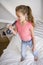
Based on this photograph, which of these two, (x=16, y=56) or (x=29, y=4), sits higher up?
(x=29, y=4)

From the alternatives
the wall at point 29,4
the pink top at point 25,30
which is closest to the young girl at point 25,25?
the pink top at point 25,30

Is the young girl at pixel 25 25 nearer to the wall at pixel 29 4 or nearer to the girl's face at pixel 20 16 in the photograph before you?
the girl's face at pixel 20 16

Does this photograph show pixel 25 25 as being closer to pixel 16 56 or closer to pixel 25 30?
pixel 25 30

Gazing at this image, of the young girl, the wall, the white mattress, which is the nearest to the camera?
the young girl

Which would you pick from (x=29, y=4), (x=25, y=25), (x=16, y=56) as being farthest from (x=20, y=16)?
(x=29, y=4)

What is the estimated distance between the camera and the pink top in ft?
4.23

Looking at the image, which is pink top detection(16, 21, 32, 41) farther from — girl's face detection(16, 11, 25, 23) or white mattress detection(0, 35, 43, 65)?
white mattress detection(0, 35, 43, 65)

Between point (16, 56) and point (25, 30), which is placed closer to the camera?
point (25, 30)

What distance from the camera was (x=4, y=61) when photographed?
141cm

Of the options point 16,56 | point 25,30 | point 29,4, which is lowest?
point 16,56

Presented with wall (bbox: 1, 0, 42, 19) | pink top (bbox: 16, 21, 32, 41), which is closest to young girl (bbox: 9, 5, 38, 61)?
pink top (bbox: 16, 21, 32, 41)

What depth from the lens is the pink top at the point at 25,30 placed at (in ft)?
4.23

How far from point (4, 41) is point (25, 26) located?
22.3 inches

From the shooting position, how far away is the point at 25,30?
4.25 feet
